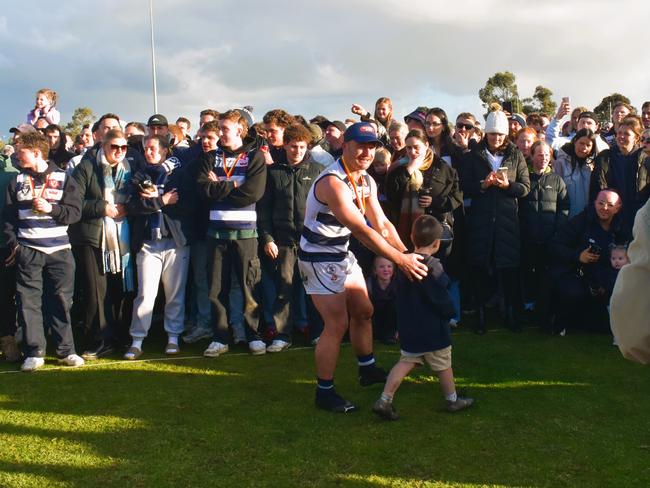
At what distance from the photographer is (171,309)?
6980 mm

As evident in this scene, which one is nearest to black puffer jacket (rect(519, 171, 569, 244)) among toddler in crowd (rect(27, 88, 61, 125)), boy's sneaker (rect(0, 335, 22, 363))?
boy's sneaker (rect(0, 335, 22, 363))

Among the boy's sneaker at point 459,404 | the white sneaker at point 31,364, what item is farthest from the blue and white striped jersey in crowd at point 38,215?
the boy's sneaker at point 459,404

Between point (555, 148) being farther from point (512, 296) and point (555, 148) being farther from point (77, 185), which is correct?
point (77, 185)

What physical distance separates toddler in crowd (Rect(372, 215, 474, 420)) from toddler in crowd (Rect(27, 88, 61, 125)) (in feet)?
24.3

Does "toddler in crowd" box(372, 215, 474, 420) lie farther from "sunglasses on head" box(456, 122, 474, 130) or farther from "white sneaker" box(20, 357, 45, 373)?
"sunglasses on head" box(456, 122, 474, 130)

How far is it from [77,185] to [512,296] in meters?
4.59

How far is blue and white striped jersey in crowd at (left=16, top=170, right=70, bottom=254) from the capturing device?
624cm

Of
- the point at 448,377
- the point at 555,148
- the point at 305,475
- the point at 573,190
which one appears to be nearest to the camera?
the point at 305,475

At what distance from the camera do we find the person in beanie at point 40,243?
20.5ft

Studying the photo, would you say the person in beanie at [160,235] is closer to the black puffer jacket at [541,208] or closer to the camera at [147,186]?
the camera at [147,186]

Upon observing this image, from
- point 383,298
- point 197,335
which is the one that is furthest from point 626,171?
point 197,335

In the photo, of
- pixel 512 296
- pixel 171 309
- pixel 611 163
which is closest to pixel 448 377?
pixel 512 296

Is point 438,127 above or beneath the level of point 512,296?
above

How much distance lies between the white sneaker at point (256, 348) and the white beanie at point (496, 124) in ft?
10.8
